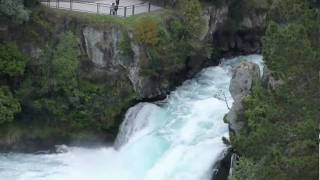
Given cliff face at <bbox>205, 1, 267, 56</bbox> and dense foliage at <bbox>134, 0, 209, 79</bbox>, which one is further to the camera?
cliff face at <bbox>205, 1, 267, 56</bbox>

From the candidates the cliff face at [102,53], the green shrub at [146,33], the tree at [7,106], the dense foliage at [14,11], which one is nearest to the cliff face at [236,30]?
the green shrub at [146,33]

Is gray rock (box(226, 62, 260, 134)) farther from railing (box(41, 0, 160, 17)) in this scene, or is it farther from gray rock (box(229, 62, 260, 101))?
railing (box(41, 0, 160, 17))

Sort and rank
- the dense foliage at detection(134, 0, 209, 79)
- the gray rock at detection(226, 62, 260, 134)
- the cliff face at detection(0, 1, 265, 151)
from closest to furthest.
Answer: the gray rock at detection(226, 62, 260, 134), the cliff face at detection(0, 1, 265, 151), the dense foliage at detection(134, 0, 209, 79)

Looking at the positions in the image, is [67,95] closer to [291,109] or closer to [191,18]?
[191,18]

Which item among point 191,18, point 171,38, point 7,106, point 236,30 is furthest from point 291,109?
point 236,30

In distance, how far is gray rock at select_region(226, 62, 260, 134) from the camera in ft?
114

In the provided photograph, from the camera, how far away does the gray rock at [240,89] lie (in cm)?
3469

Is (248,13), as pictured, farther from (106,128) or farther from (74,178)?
(74,178)

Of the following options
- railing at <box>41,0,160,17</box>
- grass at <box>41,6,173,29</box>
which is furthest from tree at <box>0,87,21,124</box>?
railing at <box>41,0,160,17</box>

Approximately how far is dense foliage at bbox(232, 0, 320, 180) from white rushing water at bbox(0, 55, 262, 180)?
8.11m

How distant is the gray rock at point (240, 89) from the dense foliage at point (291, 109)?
21.5 ft

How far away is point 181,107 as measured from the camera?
42.4 meters

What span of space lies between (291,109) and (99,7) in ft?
75.0

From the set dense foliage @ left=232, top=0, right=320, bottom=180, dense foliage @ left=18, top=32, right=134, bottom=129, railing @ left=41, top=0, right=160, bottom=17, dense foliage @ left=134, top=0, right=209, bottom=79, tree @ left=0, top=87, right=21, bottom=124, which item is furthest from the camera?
railing @ left=41, top=0, right=160, bottom=17
